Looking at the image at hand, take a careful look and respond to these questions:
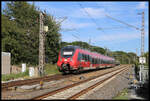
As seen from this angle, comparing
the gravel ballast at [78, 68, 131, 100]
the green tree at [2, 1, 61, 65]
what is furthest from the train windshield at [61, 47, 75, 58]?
Answer: the green tree at [2, 1, 61, 65]

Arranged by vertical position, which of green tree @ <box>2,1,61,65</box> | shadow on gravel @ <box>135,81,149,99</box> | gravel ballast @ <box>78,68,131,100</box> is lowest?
gravel ballast @ <box>78,68,131,100</box>

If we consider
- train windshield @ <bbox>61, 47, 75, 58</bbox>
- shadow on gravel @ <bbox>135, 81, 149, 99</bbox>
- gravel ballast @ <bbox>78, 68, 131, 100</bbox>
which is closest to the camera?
shadow on gravel @ <bbox>135, 81, 149, 99</bbox>

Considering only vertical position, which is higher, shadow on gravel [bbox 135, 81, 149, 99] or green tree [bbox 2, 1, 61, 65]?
green tree [bbox 2, 1, 61, 65]

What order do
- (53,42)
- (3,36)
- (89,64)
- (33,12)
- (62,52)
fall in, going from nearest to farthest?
(62,52)
(89,64)
(3,36)
(53,42)
(33,12)

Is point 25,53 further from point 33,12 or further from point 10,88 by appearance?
point 10,88

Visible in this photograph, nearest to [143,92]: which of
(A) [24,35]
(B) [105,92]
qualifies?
(B) [105,92]

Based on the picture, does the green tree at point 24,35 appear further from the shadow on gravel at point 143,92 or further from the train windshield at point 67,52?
the shadow on gravel at point 143,92

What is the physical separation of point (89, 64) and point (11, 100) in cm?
1942

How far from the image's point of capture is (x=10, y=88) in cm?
1135

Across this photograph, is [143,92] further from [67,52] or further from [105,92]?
[67,52]

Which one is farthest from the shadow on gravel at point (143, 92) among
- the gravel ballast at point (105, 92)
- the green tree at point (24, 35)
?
the green tree at point (24, 35)

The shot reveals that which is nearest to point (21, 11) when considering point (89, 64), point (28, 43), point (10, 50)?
point (28, 43)

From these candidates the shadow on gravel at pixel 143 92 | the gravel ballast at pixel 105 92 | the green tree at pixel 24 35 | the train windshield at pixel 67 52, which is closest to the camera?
the shadow on gravel at pixel 143 92

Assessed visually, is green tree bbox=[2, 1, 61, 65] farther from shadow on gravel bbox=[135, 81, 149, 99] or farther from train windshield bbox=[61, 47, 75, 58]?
shadow on gravel bbox=[135, 81, 149, 99]
